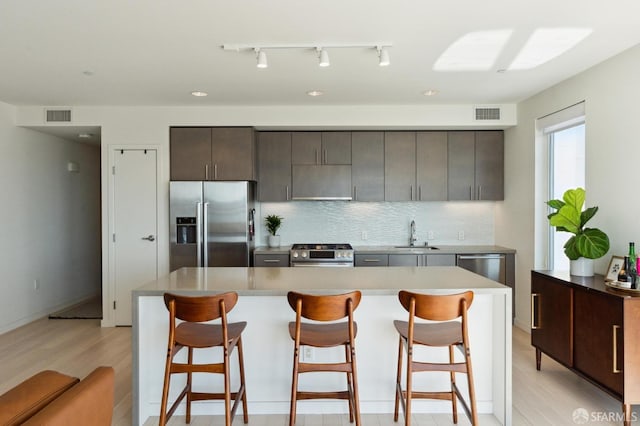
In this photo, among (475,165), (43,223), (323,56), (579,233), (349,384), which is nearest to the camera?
(349,384)

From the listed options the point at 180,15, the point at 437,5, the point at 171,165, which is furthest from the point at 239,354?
the point at 171,165

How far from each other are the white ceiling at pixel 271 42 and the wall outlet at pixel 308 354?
222cm

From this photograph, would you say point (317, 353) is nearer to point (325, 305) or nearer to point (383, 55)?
point (325, 305)

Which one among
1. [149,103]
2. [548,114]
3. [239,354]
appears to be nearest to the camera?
[239,354]

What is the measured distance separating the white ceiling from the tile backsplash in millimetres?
1578

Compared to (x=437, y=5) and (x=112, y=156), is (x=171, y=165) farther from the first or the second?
(x=437, y=5)

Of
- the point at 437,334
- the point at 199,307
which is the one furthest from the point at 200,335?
the point at 437,334

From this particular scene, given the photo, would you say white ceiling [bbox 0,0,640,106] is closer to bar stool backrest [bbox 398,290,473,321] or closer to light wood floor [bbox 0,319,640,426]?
bar stool backrest [bbox 398,290,473,321]

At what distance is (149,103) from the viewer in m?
4.61

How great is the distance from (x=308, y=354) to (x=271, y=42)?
228 cm

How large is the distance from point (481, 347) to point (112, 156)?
4.48m

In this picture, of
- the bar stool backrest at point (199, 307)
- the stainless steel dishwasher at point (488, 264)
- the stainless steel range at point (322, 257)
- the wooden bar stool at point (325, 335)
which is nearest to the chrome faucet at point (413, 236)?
the stainless steel dishwasher at point (488, 264)

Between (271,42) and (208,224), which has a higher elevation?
(271,42)

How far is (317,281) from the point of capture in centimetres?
275
